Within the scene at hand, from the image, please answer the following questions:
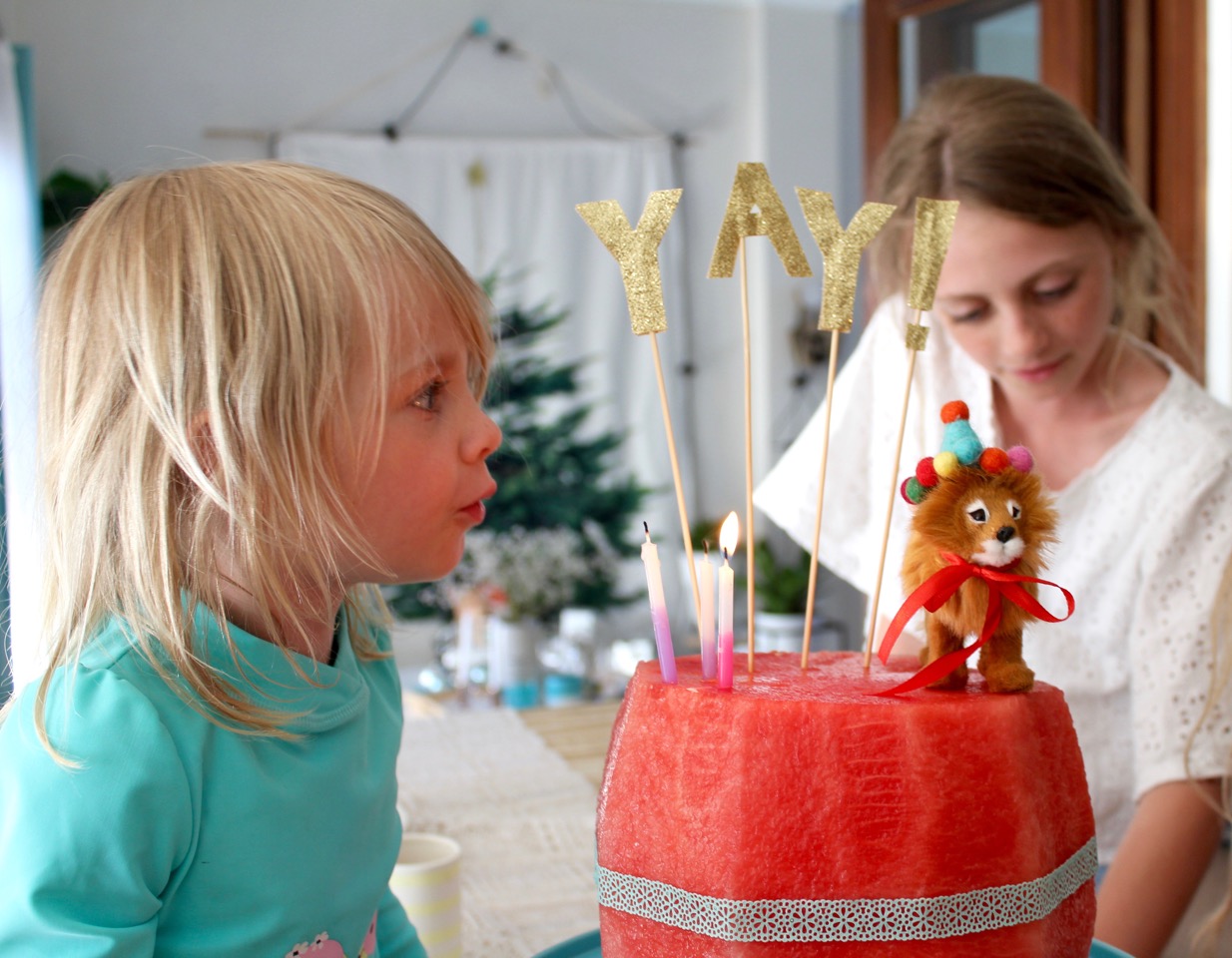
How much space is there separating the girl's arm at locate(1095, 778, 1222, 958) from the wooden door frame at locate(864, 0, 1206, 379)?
93 cm

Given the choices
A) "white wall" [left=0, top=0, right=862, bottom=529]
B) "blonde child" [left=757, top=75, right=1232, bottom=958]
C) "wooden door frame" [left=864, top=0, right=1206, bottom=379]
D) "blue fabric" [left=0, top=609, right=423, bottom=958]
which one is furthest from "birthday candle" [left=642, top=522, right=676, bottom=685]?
"white wall" [left=0, top=0, right=862, bottom=529]

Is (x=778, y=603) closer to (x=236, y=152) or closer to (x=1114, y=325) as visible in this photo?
(x=236, y=152)

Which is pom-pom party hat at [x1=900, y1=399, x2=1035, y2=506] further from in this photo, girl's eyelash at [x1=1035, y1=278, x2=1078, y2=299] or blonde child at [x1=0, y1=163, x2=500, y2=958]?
girl's eyelash at [x1=1035, y1=278, x2=1078, y2=299]

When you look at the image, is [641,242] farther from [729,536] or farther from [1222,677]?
[1222,677]

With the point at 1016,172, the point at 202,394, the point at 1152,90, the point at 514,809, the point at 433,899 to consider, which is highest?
the point at 1152,90

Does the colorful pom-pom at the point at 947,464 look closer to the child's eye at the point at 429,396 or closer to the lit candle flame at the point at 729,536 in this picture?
the lit candle flame at the point at 729,536

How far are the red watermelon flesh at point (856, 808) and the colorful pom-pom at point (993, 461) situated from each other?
0.11 m

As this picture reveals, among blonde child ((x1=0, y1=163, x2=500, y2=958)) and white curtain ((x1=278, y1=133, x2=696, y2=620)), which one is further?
white curtain ((x1=278, y1=133, x2=696, y2=620))

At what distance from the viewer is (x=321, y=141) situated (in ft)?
13.5

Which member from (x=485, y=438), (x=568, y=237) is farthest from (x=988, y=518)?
(x=568, y=237)

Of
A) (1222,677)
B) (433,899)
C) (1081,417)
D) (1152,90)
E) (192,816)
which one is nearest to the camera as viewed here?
(192,816)

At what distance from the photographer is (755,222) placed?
58cm

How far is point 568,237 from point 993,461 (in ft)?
13.3

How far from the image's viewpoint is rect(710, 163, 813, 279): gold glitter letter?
56cm
